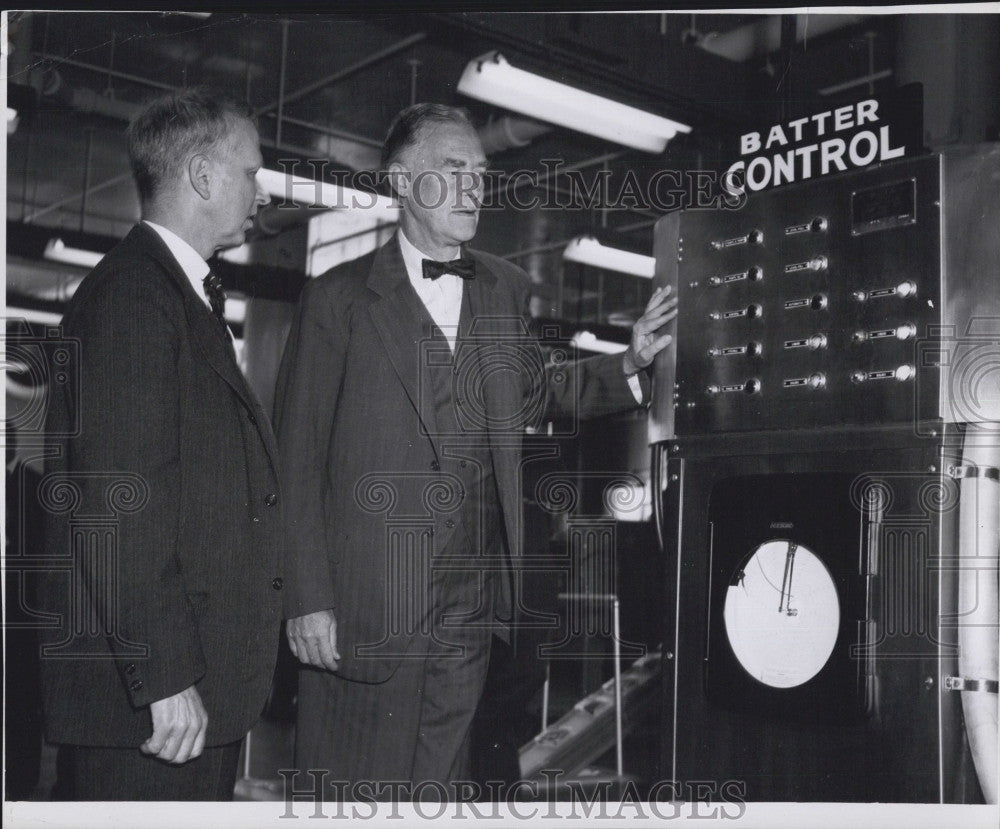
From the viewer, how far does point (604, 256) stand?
4.02 m

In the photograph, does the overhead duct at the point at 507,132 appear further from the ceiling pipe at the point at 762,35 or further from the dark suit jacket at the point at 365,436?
the ceiling pipe at the point at 762,35

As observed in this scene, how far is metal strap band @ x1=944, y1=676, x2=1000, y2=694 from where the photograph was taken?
1920 mm

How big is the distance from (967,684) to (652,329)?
1.00 metres

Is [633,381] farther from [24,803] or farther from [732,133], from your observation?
[24,803]

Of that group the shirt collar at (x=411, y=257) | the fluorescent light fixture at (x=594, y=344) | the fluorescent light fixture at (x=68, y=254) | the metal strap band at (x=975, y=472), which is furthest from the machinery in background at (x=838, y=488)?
the fluorescent light fixture at (x=68, y=254)

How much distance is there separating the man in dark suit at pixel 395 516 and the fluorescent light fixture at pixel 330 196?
0.52 ft

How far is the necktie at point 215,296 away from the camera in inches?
76.9

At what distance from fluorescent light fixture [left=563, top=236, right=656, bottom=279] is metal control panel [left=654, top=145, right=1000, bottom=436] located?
0.86m

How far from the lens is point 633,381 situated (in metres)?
2.38

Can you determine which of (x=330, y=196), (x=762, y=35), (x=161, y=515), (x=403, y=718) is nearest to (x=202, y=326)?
(x=161, y=515)

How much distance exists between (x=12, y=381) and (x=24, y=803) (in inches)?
37.5

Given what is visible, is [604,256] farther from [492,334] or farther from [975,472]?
[975,472]

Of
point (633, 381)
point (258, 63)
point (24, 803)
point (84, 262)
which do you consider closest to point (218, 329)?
point (84, 262)

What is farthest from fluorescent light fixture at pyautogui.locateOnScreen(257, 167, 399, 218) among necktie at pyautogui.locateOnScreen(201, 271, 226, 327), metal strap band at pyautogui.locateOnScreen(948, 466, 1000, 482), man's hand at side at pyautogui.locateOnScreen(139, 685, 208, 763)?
metal strap band at pyautogui.locateOnScreen(948, 466, 1000, 482)
